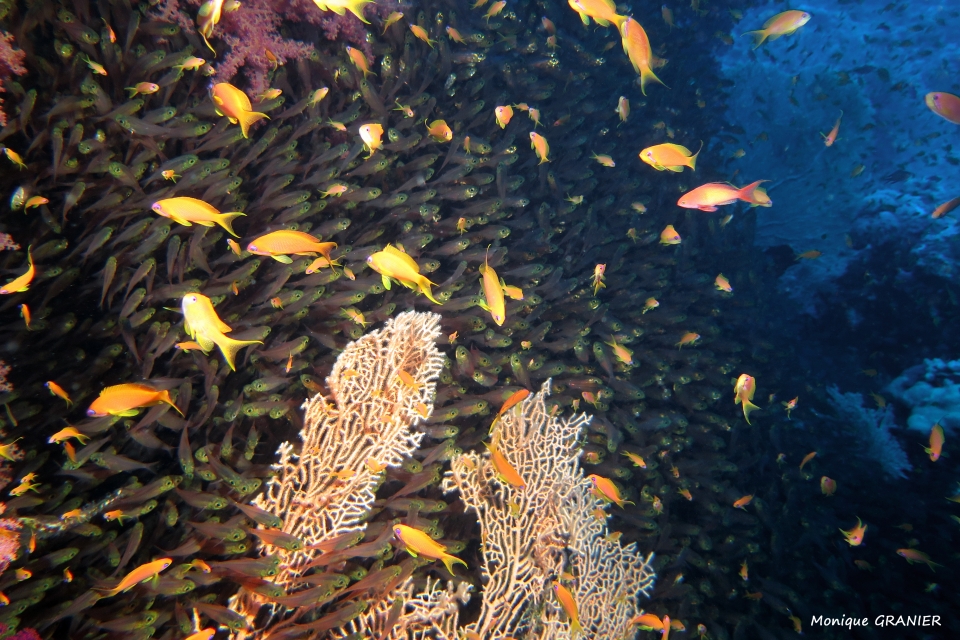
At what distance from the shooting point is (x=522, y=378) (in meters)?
4.13

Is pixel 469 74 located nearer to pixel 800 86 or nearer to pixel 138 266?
pixel 138 266

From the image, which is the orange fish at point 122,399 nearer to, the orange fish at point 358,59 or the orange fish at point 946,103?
the orange fish at point 358,59

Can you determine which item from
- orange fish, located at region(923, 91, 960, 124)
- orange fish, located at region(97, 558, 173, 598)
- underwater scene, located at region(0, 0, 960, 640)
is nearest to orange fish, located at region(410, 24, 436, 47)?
underwater scene, located at region(0, 0, 960, 640)

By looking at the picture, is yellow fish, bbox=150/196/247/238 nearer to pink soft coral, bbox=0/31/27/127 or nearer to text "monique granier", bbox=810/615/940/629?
pink soft coral, bbox=0/31/27/127

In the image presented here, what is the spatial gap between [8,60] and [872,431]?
11.0 meters

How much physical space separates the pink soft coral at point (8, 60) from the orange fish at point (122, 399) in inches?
88.2

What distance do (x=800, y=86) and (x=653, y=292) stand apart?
8996mm

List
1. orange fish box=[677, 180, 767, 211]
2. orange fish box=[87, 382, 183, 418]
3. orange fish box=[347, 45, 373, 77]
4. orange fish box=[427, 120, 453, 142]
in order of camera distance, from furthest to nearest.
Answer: orange fish box=[427, 120, 453, 142]
orange fish box=[347, 45, 373, 77]
orange fish box=[677, 180, 767, 211]
orange fish box=[87, 382, 183, 418]

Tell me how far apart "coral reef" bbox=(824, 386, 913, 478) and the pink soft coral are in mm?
10205

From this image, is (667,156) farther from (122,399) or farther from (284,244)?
(122,399)

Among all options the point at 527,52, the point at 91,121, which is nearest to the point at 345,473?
the point at 91,121

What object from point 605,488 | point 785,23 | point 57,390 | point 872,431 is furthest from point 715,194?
point 872,431

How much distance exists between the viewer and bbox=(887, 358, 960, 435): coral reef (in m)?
6.60

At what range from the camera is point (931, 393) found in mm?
6980
